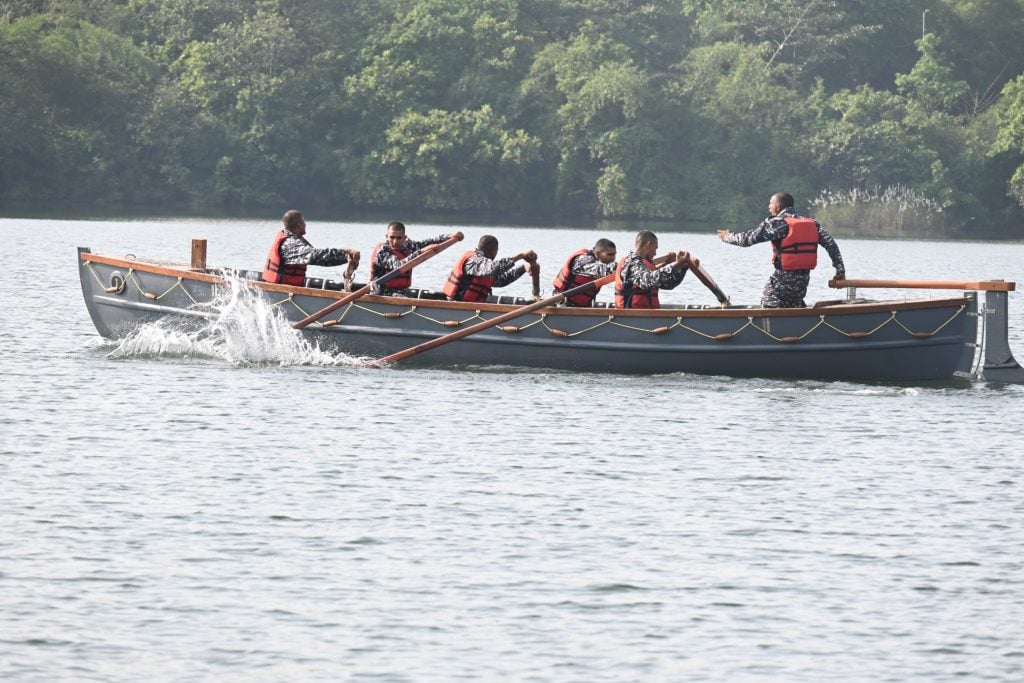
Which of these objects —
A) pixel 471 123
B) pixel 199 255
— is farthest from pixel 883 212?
pixel 199 255

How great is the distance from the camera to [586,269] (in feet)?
70.1

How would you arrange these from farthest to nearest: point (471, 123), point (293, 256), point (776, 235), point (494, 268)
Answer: point (471, 123) → point (293, 256) → point (494, 268) → point (776, 235)

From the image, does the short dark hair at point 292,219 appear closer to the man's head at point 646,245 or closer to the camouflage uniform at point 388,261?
the camouflage uniform at point 388,261

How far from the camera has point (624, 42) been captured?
266 ft

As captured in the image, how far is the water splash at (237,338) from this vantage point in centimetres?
2205

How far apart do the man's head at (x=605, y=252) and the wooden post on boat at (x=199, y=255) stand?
5.05 meters

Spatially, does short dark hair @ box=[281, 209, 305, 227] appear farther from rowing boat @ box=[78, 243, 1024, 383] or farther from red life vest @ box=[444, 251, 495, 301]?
red life vest @ box=[444, 251, 495, 301]

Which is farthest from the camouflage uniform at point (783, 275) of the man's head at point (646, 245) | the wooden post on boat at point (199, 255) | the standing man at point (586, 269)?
the wooden post on boat at point (199, 255)

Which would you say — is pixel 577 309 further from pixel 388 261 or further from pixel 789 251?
pixel 388 261

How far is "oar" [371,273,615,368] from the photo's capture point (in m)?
20.8

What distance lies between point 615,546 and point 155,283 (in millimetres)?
10518

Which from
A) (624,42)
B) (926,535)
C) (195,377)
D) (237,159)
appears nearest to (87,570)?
(926,535)

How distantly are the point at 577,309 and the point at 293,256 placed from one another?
347cm

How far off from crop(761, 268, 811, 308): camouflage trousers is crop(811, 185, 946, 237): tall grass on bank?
51073 mm
